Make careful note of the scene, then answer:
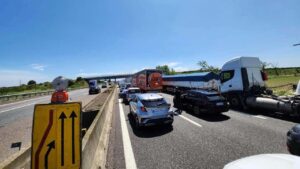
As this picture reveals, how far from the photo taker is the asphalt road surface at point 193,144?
5.67 m

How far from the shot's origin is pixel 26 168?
4680mm

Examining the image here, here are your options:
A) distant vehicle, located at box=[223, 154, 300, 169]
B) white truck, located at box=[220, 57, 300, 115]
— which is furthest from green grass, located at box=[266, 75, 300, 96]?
distant vehicle, located at box=[223, 154, 300, 169]

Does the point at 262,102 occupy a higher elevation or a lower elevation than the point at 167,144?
higher

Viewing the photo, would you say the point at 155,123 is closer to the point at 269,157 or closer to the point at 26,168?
the point at 26,168

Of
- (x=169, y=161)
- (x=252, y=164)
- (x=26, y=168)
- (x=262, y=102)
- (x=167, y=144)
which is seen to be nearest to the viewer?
(x=252, y=164)

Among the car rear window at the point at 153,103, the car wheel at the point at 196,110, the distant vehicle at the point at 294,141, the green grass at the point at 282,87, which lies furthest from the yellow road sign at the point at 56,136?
the green grass at the point at 282,87

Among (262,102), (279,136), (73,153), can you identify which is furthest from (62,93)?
(262,102)

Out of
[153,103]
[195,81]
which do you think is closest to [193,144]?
[153,103]

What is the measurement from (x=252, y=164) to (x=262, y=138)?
18.2 ft

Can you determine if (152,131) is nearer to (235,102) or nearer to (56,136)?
(56,136)

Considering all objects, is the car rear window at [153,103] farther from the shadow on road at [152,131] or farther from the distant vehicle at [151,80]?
the distant vehicle at [151,80]

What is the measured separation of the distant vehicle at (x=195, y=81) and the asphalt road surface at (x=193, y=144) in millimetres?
13076

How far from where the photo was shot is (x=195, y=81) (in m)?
26.4

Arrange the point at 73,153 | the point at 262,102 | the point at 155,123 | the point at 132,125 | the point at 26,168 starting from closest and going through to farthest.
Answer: the point at 73,153 < the point at 26,168 < the point at 155,123 < the point at 132,125 < the point at 262,102
